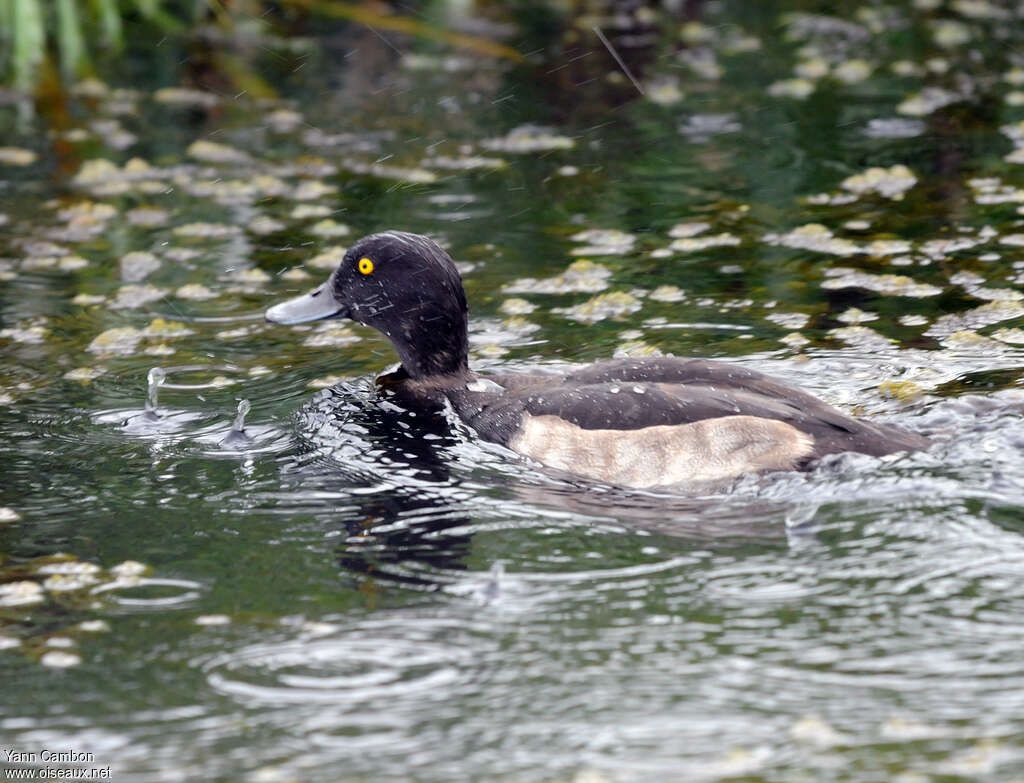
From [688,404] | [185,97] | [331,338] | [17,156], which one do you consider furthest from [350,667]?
[185,97]

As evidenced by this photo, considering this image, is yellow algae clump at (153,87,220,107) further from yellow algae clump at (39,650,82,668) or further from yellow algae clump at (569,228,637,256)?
yellow algae clump at (39,650,82,668)

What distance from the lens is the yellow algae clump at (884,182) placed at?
1042cm

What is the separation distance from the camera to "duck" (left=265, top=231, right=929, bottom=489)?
21.3 ft

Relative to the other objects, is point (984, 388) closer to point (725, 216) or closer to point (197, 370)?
point (725, 216)

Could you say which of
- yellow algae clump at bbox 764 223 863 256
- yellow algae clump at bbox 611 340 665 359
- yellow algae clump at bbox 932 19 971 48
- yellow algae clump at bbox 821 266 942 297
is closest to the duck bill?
yellow algae clump at bbox 611 340 665 359

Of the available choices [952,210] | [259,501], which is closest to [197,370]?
[259,501]

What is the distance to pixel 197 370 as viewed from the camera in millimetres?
8430

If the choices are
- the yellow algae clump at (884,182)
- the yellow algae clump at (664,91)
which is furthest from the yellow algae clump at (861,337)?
the yellow algae clump at (664,91)

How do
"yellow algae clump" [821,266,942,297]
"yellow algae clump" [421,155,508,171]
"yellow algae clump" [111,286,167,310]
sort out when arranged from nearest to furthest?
"yellow algae clump" [821,266,942,297], "yellow algae clump" [111,286,167,310], "yellow algae clump" [421,155,508,171]

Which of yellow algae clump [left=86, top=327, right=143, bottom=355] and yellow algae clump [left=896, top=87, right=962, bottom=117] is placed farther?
yellow algae clump [left=896, top=87, right=962, bottom=117]

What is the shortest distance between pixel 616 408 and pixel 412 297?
1.51 m

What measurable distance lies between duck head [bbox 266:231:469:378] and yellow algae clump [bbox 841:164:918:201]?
3.94 meters

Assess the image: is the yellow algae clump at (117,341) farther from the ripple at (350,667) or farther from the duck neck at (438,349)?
the ripple at (350,667)

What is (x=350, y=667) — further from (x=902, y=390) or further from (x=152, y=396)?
(x=902, y=390)
